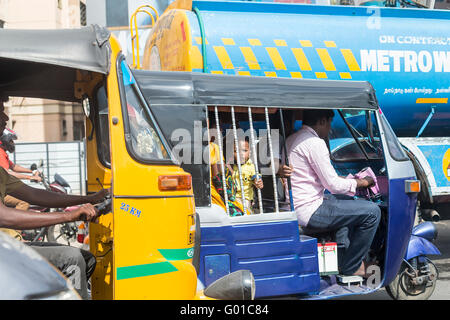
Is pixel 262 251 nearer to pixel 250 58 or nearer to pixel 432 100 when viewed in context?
pixel 250 58

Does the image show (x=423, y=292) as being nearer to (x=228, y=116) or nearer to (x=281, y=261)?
(x=281, y=261)

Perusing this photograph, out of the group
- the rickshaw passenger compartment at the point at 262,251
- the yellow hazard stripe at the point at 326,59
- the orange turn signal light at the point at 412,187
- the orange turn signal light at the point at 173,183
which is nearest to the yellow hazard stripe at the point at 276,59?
the yellow hazard stripe at the point at 326,59

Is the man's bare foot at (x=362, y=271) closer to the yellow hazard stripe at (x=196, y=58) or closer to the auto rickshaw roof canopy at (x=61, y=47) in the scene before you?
the yellow hazard stripe at (x=196, y=58)

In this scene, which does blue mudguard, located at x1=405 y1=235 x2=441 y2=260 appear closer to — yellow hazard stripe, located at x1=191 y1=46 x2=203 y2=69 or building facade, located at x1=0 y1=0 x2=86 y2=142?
yellow hazard stripe, located at x1=191 y1=46 x2=203 y2=69

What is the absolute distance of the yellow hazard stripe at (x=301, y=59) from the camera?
593 cm

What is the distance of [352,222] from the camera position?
4605mm

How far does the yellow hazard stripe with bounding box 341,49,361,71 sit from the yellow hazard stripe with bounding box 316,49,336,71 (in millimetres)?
211

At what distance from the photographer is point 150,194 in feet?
10.4

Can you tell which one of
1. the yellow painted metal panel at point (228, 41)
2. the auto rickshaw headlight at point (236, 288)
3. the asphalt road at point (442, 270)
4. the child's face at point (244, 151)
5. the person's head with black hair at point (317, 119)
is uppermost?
the yellow painted metal panel at point (228, 41)

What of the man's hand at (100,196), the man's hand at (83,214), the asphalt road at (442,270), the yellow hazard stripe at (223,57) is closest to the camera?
the man's hand at (83,214)

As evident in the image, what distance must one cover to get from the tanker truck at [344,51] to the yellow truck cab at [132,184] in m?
2.36

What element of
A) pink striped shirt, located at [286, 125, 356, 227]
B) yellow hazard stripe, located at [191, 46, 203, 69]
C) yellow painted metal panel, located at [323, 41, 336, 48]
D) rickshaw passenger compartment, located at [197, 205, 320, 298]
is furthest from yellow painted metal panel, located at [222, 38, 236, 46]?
rickshaw passenger compartment, located at [197, 205, 320, 298]

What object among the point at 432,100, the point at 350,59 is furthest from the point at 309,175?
the point at 432,100
